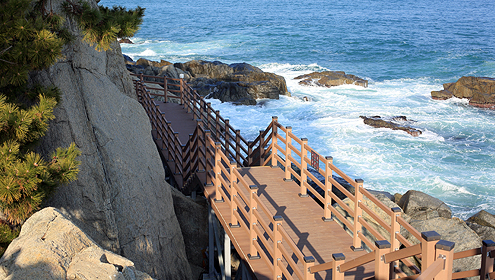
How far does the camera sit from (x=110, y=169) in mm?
7805

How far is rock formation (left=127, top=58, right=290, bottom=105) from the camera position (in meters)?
32.1

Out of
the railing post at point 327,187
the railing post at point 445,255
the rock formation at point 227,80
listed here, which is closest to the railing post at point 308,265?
the railing post at point 445,255

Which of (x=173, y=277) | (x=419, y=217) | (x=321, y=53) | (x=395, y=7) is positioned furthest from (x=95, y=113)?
(x=395, y=7)

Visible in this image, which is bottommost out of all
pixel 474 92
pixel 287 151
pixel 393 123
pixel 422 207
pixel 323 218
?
pixel 393 123

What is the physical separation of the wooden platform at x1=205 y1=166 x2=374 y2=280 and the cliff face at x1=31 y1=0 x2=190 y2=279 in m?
1.25

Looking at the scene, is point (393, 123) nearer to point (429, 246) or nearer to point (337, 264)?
point (337, 264)

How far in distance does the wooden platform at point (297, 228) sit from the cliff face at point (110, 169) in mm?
1247

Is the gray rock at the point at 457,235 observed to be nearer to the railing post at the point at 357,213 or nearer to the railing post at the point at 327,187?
the railing post at the point at 327,187

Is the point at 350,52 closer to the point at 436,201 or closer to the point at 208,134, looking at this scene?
the point at 436,201

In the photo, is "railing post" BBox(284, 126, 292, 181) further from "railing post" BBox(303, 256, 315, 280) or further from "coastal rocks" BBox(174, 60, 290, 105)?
"coastal rocks" BBox(174, 60, 290, 105)

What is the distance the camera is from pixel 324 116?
30359mm

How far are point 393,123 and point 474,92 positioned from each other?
9556 mm

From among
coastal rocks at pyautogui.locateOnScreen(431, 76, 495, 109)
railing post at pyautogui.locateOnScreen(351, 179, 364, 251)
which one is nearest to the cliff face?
railing post at pyautogui.locateOnScreen(351, 179, 364, 251)

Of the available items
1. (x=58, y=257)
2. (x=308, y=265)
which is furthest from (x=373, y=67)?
(x=58, y=257)
